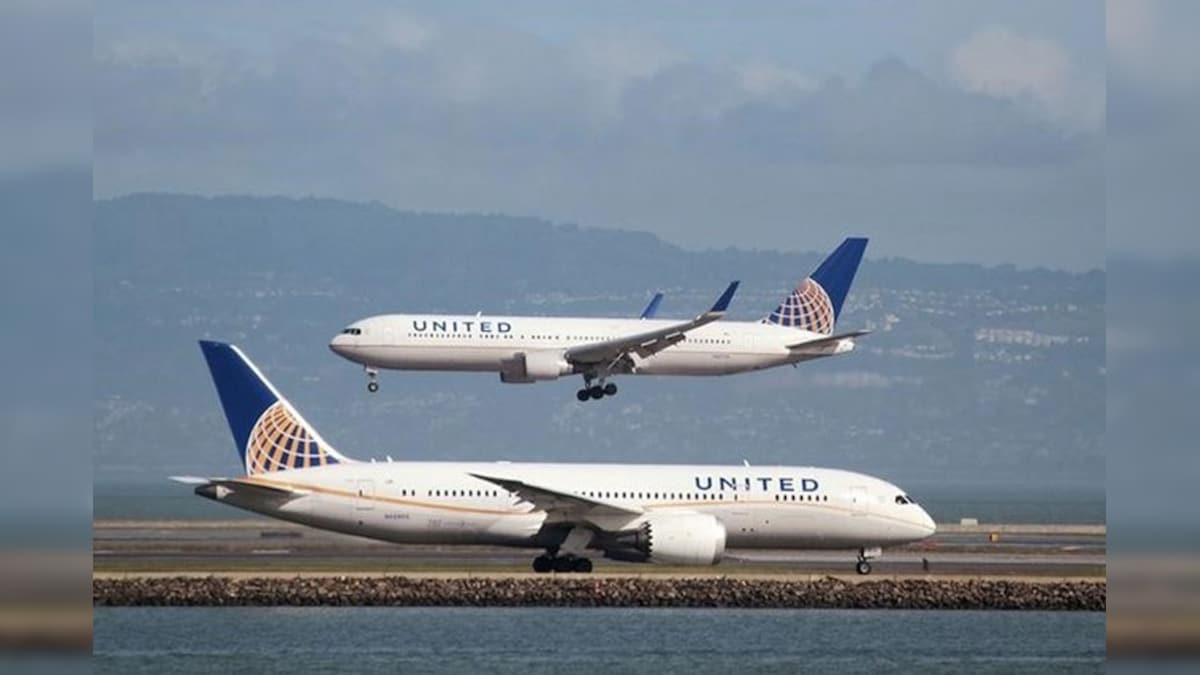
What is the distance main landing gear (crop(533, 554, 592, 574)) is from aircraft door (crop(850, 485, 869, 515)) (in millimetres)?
6928

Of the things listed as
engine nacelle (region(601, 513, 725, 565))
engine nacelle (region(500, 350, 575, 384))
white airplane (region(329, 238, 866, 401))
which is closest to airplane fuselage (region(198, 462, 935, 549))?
engine nacelle (region(601, 513, 725, 565))

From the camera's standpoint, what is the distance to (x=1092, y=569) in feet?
228

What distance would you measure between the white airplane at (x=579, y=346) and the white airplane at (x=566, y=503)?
7.62 m

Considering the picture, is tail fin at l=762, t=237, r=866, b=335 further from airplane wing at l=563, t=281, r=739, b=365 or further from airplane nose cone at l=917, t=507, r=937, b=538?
airplane nose cone at l=917, t=507, r=937, b=538

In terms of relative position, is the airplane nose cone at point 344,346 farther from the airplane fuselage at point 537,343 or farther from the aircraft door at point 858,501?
the aircraft door at point 858,501

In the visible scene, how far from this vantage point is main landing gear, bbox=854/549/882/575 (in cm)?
6212

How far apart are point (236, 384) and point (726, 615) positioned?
14.8m

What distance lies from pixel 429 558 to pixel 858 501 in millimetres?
14710

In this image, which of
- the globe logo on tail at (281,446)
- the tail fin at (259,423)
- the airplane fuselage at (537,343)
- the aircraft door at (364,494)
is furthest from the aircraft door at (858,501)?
the airplane fuselage at (537,343)

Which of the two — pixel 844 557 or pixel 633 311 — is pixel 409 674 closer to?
pixel 844 557

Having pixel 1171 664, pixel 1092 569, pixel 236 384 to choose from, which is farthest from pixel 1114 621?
pixel 1092 569

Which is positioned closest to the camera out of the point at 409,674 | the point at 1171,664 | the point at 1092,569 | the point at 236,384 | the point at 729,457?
the point at 1171,664

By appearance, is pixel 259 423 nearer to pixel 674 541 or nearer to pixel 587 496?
pixel 587 496

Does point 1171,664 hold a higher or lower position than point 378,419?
lower
